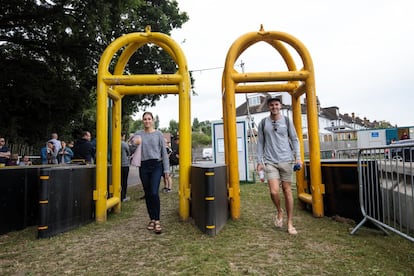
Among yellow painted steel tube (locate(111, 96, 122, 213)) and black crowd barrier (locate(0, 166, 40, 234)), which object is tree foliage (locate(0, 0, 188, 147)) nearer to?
yellow painted steel tube (locate(111, 96, 122, 213))

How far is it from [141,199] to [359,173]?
16.6ft

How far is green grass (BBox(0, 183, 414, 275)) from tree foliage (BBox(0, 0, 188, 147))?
7944 millimetres

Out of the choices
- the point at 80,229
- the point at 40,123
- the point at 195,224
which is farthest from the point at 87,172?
the point at 40,123

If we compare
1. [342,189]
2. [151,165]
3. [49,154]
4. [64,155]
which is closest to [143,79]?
[151,165]

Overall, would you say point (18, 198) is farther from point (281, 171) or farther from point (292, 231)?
point (292, 231)

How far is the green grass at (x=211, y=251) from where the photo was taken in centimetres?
301

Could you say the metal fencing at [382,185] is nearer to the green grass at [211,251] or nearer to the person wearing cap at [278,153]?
the green grass at [211,251]

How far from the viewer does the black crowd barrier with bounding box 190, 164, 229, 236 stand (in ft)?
13.6

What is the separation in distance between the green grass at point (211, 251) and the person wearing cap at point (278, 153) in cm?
55

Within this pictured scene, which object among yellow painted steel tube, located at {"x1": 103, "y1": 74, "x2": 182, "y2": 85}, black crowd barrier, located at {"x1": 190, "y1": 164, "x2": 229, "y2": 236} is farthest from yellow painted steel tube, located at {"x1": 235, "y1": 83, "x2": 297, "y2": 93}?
black crowd barrier, located at {"x1": 190, "y1": 164, "x2": 229, "y2": 236}

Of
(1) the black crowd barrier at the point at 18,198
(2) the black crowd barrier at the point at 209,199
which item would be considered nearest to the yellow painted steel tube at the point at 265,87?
(2) the black crowd barrier at the point at 209,199

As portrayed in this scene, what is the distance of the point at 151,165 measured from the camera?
463 cm

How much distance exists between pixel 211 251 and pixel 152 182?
1500 millimetres

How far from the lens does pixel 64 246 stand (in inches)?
150
